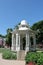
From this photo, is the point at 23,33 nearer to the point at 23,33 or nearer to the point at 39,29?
the point at 23,33

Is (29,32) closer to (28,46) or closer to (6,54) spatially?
(28,46)

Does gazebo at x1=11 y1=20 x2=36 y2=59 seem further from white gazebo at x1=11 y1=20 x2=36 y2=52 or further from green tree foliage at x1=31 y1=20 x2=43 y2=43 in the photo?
green tree foliage at x1=31 y1=20 x2=43 y2=43

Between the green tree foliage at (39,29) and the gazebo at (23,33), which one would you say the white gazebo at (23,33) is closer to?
the gazebo at (23,33)

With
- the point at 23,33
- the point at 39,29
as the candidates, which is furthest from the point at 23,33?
the point at 39,29

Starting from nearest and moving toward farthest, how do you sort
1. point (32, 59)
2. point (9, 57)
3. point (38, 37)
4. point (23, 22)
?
point (32, 59) < point (9, 57) < point (23, 22) < point (38, 37)

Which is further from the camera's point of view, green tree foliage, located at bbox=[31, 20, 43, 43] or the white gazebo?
green tree foliage, located at bbox=[31, 20, 43, 43]

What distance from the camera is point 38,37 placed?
172ft

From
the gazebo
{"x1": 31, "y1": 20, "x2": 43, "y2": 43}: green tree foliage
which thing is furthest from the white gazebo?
{"x1": 31, "y1": 20, "x2": 43, "y2": 43}: green tree foliage

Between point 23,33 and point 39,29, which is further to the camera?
point 39,29

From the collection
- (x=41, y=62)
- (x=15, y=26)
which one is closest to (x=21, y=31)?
(x=15, y=26)

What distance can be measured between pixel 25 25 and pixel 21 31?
1708 mm

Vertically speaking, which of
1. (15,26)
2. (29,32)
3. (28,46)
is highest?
(15,26)

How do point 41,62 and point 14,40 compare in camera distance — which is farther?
point 14,40

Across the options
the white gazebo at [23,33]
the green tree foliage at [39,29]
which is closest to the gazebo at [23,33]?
the white gazebo at [23,33]
